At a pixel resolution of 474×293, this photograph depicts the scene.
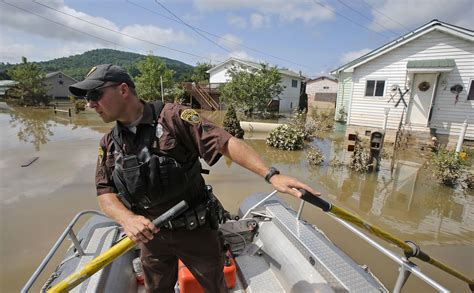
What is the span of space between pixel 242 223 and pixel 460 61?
11098mm

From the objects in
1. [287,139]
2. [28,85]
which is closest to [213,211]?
[287,139]

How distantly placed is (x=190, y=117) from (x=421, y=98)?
1178 centimetres

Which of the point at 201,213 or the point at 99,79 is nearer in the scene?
the point at 99,79

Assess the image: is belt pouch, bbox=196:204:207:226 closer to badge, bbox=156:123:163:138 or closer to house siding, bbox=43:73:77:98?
badge, bbox=156:123:163:138

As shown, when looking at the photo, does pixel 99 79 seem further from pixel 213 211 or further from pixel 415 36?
pixel 415 36

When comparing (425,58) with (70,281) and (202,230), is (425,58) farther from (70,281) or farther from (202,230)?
(70,281)

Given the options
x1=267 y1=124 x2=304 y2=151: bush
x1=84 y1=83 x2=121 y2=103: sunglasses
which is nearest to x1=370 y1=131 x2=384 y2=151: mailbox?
x1=267 y1=124 x2=304 y2=151: bush

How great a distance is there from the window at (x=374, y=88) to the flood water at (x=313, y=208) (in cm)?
349

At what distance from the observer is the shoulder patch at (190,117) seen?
158cm

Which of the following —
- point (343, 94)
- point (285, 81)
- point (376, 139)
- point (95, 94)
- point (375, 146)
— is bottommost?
point (375, 146)

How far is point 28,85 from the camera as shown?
26.4 meters

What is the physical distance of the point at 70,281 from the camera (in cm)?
128

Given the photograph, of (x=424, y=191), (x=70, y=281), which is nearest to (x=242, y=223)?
(x=70, y=281)

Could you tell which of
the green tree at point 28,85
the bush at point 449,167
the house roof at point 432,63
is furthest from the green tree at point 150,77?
the bush at point 449,167
